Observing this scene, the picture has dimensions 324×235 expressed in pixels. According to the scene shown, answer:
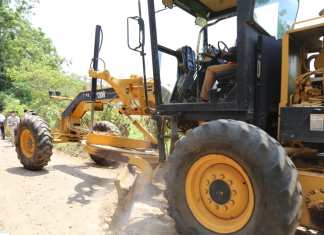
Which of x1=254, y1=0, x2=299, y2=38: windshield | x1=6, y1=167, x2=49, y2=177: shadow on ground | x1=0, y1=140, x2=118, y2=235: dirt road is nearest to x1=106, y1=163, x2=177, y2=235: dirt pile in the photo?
x1=0, y1=140, x2=118, y2=235: dirt road

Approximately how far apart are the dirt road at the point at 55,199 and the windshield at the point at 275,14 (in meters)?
2.93

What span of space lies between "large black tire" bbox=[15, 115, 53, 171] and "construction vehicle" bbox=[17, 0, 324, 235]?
2.88m

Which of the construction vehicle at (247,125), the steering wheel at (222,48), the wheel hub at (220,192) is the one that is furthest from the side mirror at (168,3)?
the wheel hub at (220,192)

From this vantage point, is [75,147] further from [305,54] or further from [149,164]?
[305,54]

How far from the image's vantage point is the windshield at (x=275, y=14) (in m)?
4.10

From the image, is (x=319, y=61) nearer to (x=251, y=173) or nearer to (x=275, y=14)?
(x=275, y=14)

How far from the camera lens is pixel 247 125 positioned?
3447 millimetres

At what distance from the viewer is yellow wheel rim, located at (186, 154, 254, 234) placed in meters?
3.47

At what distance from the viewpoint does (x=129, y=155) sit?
5.86m

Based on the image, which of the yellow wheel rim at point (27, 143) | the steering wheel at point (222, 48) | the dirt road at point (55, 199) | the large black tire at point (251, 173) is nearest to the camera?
the large black tire at point (251, 173)

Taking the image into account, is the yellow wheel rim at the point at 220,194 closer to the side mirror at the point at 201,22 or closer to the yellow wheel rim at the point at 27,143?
the side mirror at the point at 201,22

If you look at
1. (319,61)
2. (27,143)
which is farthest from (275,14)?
(27,143)

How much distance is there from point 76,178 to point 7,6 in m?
27.7

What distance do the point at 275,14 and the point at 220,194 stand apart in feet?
6.90
